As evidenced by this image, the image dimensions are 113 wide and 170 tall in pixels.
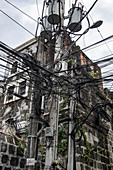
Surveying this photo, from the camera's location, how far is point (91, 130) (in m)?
9.60

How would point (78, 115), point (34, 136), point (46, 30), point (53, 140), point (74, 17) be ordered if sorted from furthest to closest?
1. point (78, 115)
2. point (46, 30)
3. point (74, 17)
4. point (53, 140)
5. point (34, 136)

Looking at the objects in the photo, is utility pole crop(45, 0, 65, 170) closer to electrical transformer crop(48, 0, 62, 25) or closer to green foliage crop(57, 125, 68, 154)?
green foliage crop(57, 125, 68, 154)

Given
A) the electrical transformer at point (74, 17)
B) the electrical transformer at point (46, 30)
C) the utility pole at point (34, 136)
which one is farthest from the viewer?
the electrical transformer at point (46, 30)

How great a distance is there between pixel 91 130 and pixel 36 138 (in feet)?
16.3

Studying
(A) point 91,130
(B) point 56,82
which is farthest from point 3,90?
(B) point 56,82

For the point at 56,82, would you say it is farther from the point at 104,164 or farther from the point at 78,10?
the point at 104,164

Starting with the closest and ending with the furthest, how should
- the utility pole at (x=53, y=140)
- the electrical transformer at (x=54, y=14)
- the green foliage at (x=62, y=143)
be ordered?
the utility pole at (x=53, y=140), the electrical transformer at (x=54, y=14), the green foliage at (x=62, y=143)

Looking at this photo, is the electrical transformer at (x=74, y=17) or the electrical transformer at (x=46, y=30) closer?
the electrical transformer at (x=74, y=17)

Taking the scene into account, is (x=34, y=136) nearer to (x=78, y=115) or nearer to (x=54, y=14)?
(x=78, y=115)

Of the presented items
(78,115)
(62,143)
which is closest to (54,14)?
(78,115)

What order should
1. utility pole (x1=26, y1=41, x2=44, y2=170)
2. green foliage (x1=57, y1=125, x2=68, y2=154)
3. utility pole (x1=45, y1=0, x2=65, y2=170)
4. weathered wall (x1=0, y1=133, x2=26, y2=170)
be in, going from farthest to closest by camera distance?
green foliage (x1=57, y1=125, x2=68, y2=154), weathered wall (x1=0, y1=133, x2=26, y2=170), utility pole (x1=45, y1=0, x2=65, y2=170), utility pole (x1=26, y1=41, x2=44, y2=170)

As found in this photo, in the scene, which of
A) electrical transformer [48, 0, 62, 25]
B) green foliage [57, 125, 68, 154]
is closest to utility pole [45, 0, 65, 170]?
green foliage [57, 125, 68, 154]

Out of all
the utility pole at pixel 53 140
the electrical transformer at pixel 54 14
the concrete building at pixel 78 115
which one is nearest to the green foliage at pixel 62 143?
the concrete building at pixel 78 115

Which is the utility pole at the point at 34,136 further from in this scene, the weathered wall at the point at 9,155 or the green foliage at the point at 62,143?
the green foliage at the point at 62,143
